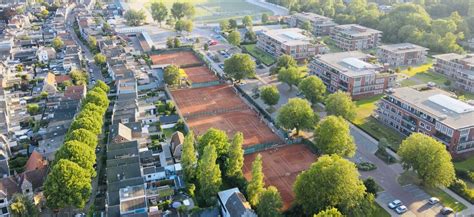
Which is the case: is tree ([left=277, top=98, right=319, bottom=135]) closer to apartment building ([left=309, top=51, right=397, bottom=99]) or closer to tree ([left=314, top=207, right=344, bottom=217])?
apartment building ([left=309, top=51, right=397, bottom=99])

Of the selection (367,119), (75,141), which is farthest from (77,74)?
(367,119)

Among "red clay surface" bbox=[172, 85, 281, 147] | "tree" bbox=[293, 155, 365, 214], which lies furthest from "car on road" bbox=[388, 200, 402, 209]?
"red clay surface" bbox=[172, 85, 281, 147]

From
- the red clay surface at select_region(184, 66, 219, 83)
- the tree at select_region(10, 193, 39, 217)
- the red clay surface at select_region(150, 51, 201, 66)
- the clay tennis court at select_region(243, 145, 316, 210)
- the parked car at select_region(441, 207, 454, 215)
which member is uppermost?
the tree at select_region(10, 193, 39, 217)

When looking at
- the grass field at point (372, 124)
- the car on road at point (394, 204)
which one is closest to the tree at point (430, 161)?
the car on road at point (394, 204)

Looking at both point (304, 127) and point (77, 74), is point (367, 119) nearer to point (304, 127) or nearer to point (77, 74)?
point (304, 127)

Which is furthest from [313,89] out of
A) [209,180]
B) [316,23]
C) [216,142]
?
[316,23]

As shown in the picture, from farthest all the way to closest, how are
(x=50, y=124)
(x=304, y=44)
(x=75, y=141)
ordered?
1. (x=304, y=44)
2. (x=50, y=124)
3. (x=75, y=141)

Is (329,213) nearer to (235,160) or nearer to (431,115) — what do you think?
(235,160)
